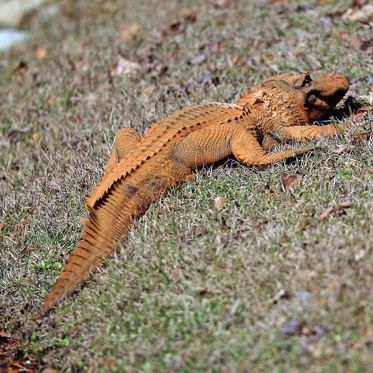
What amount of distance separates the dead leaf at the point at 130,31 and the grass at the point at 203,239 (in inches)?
52.3

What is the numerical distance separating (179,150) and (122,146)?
0.62 metres

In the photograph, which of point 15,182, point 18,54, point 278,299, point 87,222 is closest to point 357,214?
point 278,299

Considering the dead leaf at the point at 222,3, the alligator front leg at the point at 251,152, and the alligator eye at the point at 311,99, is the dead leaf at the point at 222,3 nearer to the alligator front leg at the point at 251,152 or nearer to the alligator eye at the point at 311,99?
the alligator eye at the point at 311,99

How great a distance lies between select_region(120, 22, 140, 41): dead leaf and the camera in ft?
31.8

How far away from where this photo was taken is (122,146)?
5965 millimetres

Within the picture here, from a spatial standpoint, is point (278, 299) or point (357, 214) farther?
point (357, 214)

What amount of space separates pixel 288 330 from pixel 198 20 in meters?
6.10

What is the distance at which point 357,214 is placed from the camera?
4.69 metres

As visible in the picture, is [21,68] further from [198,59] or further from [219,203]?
[219,203]

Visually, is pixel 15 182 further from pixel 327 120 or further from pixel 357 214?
pixel 357 214

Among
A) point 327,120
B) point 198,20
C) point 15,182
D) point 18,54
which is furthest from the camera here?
point 18,54

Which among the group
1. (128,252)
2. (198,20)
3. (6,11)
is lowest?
(6,11)

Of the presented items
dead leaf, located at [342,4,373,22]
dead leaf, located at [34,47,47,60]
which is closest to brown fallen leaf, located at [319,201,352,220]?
dead leaf, located at [342,4,373,22]

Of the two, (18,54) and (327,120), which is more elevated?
(327,120)
